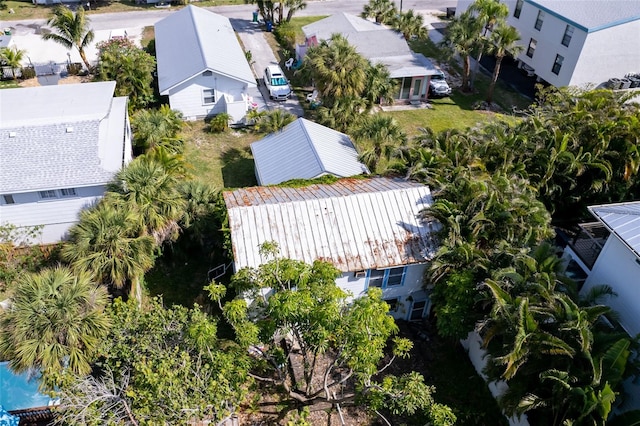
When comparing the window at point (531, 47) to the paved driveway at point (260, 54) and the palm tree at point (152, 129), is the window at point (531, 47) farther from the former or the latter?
the palm tree at point (152, 129)

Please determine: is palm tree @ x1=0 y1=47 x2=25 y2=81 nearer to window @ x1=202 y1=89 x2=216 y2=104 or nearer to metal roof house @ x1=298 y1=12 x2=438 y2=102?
window @ x1=202 y1=89 x2=216 y2=104

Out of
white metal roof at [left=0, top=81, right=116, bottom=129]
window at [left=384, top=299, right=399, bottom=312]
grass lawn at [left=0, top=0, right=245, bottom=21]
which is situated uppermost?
white metal roof at [left=0, top=81, right=116, bottom=129]

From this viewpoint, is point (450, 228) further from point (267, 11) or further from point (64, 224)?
point (267, 11)

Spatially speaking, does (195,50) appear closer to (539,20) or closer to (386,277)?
(386,277)

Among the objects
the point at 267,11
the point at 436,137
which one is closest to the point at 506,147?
the point at 436,137

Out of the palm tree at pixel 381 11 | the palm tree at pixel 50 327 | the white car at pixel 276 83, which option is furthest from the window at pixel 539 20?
the palm tree at pixel 50 327

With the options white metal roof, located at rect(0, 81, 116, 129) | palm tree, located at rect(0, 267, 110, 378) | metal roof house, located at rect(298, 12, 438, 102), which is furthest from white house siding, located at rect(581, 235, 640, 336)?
white metal roof, located at rect(0, 81, 116, 129)
